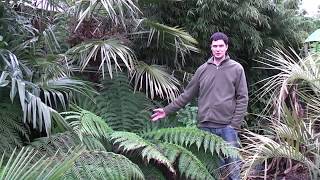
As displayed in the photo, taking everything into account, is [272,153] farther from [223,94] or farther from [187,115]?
[187,115]

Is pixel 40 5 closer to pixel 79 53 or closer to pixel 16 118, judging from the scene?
pixel 79 53

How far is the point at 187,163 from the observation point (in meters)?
3.71

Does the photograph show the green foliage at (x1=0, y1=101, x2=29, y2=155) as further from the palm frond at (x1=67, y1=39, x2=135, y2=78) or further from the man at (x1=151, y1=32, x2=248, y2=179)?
the man at (x1=151, y1=32, x2=248, y2=179)

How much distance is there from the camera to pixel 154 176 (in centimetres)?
388

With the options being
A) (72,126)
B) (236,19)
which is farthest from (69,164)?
(236,19)

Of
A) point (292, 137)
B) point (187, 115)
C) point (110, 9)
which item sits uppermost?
point (110, 9)

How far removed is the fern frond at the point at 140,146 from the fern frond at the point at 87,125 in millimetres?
99

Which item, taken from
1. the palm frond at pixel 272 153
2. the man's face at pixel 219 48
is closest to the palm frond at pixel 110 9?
the man's face at pixel 219 48

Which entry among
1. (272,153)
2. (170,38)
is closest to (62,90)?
(170,38)

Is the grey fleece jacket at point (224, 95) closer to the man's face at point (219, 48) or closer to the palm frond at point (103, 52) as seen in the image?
the man's face at point (219, 48)

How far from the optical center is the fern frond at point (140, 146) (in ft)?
11.7

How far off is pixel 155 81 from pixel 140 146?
1.09 meters

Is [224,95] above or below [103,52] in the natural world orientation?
below

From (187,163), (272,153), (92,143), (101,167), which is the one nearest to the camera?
(101,167)
